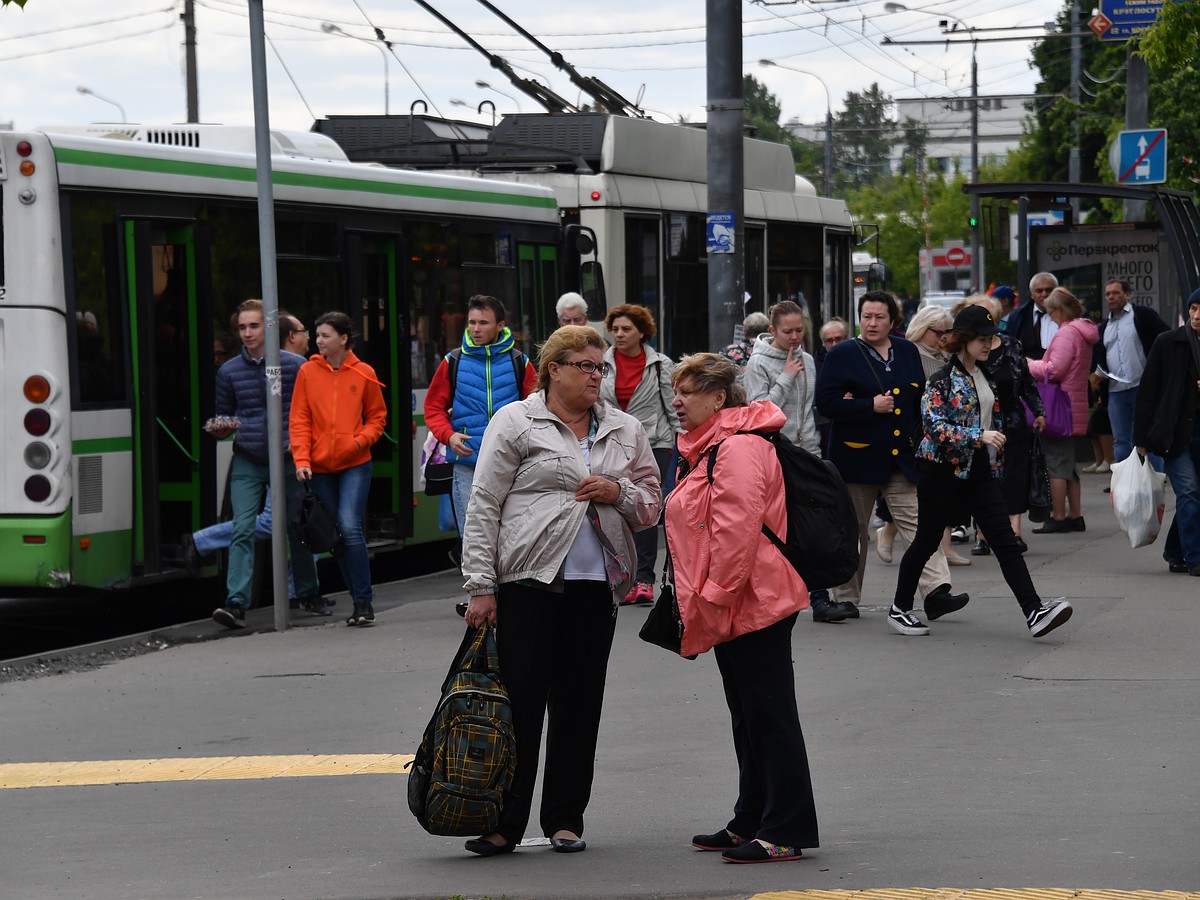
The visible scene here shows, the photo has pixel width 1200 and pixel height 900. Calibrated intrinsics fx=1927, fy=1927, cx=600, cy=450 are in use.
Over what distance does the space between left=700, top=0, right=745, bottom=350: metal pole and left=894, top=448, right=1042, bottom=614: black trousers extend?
16.0 feet

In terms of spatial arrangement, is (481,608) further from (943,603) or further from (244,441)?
(244,441)

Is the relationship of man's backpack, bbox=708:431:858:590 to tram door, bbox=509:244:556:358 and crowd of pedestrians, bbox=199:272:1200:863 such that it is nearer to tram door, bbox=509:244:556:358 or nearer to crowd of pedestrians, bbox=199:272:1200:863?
crowd of pedestrians, bbox=199:272:1200:863

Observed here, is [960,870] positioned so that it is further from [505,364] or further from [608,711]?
[505,364]

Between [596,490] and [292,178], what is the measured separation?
7211mm

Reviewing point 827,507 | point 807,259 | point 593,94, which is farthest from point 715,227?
point 827,507

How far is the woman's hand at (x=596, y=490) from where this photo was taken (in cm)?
591

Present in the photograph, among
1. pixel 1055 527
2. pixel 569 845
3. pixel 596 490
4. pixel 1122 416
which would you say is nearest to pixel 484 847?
pixel 569 845

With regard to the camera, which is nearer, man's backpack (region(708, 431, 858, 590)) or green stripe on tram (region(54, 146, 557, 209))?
man's backpack (region(708, 431, 858, 590))

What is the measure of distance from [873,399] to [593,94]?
9.19 metres

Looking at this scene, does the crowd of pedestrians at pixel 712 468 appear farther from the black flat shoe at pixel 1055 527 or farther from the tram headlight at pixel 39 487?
the tram headlight at pixel 39 487

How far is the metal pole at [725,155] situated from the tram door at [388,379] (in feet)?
8.20

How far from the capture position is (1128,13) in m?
20.3

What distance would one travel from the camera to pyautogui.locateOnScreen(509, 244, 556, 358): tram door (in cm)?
1544

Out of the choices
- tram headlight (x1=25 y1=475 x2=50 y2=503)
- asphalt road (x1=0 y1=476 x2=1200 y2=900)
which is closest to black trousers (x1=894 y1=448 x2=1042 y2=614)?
asphalt road (x1=0 y1=476 x2=1200 y2=900)
